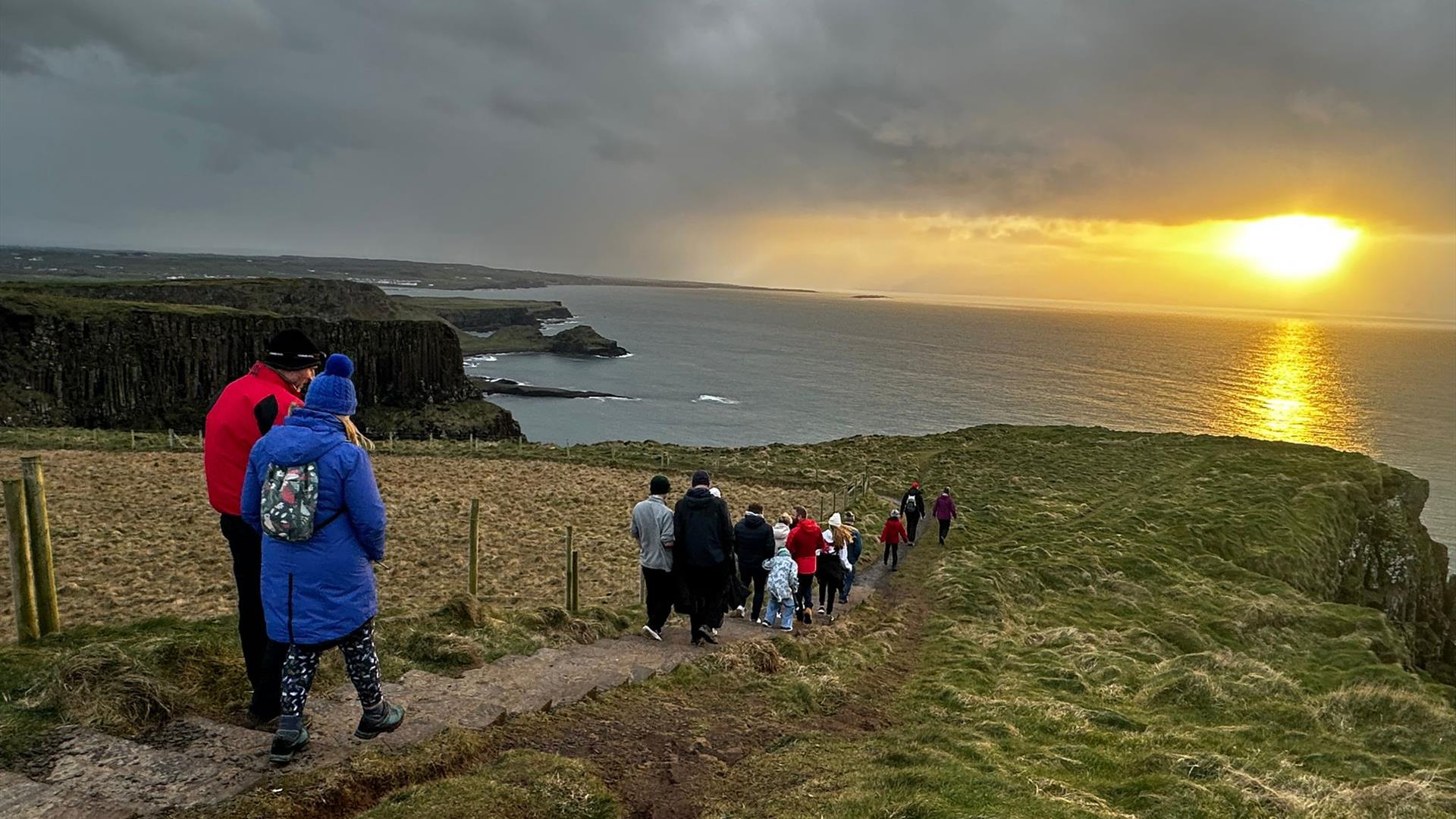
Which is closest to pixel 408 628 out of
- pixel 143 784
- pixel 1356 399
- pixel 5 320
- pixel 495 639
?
pixel 495 639

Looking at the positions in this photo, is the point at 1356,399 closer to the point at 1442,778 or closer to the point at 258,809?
the point at 1442,778

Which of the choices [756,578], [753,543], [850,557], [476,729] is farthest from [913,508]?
[476,729]

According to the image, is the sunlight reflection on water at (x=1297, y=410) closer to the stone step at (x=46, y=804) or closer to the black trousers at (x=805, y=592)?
the black trousers at (x=805, y=592)

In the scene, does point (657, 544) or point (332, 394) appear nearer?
point (332, 394)

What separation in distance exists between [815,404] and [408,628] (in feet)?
337

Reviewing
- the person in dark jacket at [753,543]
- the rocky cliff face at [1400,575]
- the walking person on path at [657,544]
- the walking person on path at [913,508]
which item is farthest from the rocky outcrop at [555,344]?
the walking person on path at [657,544]

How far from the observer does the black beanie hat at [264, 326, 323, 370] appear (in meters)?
5.96

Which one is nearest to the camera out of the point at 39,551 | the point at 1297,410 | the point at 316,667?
the point at 316,667

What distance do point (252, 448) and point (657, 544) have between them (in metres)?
5.54

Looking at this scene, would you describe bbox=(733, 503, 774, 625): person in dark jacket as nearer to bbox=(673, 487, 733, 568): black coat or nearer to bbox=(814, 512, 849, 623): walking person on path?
bbox=(814, 512, 849, 623): walking person on path

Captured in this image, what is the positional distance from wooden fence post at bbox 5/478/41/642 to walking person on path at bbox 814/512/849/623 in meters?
11.4

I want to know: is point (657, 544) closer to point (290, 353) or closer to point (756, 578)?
point (756, 578)

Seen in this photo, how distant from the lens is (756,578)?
13258mm

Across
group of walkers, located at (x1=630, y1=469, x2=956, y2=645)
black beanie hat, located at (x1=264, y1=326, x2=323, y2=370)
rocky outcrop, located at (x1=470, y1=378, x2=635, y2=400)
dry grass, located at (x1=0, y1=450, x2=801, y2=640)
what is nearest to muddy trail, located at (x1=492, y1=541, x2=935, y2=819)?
group of walkers, located at (x1=630, y1=469, x2=956, y2=645)
